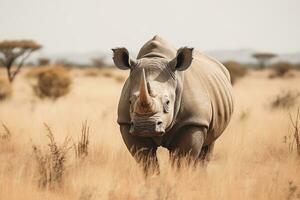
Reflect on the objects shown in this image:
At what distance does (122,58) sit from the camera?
4551 mm

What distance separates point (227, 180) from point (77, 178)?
1384 millimetres

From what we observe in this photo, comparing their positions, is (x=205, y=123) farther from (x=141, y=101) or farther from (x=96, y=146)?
(x=96, y=146)

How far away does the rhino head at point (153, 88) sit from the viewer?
3.94 metres

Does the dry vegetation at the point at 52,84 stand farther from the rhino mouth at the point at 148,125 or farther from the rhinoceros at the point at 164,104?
the rhino mouth at the point at 148,125

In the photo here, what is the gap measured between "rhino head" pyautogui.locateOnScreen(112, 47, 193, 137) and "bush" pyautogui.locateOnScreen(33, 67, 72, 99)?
526 inches

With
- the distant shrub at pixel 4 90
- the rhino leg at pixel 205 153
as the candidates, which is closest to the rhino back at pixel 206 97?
the rhino leg at pixel 205 153

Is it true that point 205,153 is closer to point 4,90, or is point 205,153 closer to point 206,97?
point 206,97

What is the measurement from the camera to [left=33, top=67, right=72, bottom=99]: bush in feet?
58.2

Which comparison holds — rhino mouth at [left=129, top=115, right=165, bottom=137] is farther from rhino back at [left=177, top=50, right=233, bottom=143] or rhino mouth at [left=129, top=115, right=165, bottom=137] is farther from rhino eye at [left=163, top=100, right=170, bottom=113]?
rhino back at [left=177, top=50, right=233, bottom=143]

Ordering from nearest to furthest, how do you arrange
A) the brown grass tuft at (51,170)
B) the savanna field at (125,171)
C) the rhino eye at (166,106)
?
the rhino eye at (166,106) < the savanna field at (125,171) < the brown grass tuft at (51,170)

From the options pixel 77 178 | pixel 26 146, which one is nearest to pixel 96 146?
pixel 26 146

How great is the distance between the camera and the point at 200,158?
606 cm

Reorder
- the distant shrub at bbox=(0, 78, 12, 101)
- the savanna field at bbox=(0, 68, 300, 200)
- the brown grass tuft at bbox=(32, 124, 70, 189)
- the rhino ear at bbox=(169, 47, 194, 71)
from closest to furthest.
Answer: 1. the savanna field at bbox=(0, 68, 300, 200)
2. the rhino ear at bbox=(169, 47, 194, 71)
3. the brown grass tuft at bbox=(32, 124, 70, 189)
4. the distant shrub at bbox=(0, 78, 12, 101)

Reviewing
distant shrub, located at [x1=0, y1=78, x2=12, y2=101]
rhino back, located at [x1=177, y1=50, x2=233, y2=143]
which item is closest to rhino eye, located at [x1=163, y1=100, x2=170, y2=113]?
rhino back, located at [x1=177, y1=50, x2=233, y2=143]
